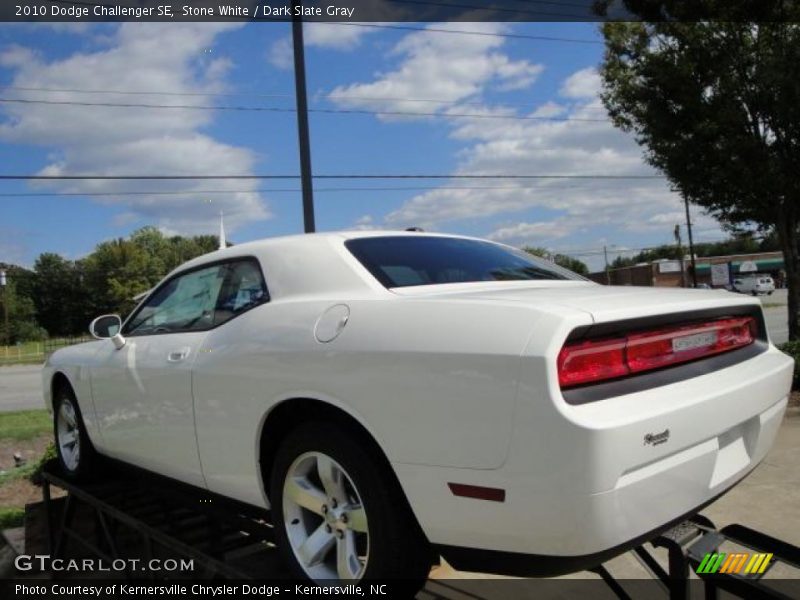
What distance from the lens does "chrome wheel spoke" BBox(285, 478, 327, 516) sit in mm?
2580

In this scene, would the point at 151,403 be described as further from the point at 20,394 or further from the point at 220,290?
the point at 20,394

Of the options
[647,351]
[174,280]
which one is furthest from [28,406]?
[647,351]

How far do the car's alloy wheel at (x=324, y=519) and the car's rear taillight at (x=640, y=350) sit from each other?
901mm

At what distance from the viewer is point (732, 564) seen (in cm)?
225

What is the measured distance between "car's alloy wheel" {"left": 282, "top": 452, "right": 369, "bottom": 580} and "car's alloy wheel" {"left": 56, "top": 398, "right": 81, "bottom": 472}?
2458 mm

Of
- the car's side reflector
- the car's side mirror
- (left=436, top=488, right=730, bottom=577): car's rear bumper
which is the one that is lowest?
(left=436, top=488, right=730, bottom=577): car's rear bumper

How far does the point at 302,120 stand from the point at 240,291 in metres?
6.61

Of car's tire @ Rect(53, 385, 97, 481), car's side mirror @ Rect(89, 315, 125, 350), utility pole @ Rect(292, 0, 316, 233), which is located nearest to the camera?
car's side mirror @ Rect(89, 315, 125, 350)

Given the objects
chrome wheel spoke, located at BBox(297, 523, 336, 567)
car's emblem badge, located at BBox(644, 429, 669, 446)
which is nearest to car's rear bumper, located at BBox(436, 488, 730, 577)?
car's emblem badge, located at BBox(644, 429, 669, 446)

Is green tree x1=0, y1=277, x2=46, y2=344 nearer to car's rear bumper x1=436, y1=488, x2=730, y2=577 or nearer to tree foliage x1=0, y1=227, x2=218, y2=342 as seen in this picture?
tree foliage x1=0, y1=227, x2=218, y2=342

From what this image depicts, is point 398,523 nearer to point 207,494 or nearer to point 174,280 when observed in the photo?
point 207,494

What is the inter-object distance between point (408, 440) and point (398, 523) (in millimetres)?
329

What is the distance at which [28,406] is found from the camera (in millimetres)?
16516

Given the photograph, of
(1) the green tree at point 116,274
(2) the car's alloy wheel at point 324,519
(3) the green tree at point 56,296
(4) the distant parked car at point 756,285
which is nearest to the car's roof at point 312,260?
(2) the car's alloy wheel at point 324,519
